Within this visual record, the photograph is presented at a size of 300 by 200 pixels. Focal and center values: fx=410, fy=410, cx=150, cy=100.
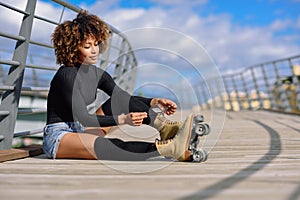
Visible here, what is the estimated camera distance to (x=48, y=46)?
2529mm

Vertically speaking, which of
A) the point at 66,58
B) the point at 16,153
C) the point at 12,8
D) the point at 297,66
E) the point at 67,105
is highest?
the point at 297,66

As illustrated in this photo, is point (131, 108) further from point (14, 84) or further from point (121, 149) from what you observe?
point (14, 84)

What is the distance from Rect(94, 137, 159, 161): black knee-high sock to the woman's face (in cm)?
41

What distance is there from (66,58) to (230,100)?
918 cm

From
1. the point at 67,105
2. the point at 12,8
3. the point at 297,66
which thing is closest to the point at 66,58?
the point at 67,105

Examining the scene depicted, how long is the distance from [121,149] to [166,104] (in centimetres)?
35

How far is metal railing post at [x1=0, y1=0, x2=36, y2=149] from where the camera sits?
2.04 meters

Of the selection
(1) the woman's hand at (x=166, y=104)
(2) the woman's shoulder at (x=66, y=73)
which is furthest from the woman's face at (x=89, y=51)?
(1) the woman's hand at (x=166, y=104)

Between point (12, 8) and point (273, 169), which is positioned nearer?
point (273, 169)

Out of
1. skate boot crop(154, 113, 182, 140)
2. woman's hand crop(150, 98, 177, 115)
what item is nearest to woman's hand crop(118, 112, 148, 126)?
skate boot crop(154, 113, 182, 140)

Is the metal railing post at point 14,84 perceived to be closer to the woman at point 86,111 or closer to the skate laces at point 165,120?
the woman at point 86,111

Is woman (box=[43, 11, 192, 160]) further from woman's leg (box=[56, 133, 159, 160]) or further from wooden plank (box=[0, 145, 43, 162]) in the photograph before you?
wooden plank (box=[0, 145, 43, 162])

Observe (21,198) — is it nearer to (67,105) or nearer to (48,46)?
(67,105)

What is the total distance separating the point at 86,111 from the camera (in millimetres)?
1754
